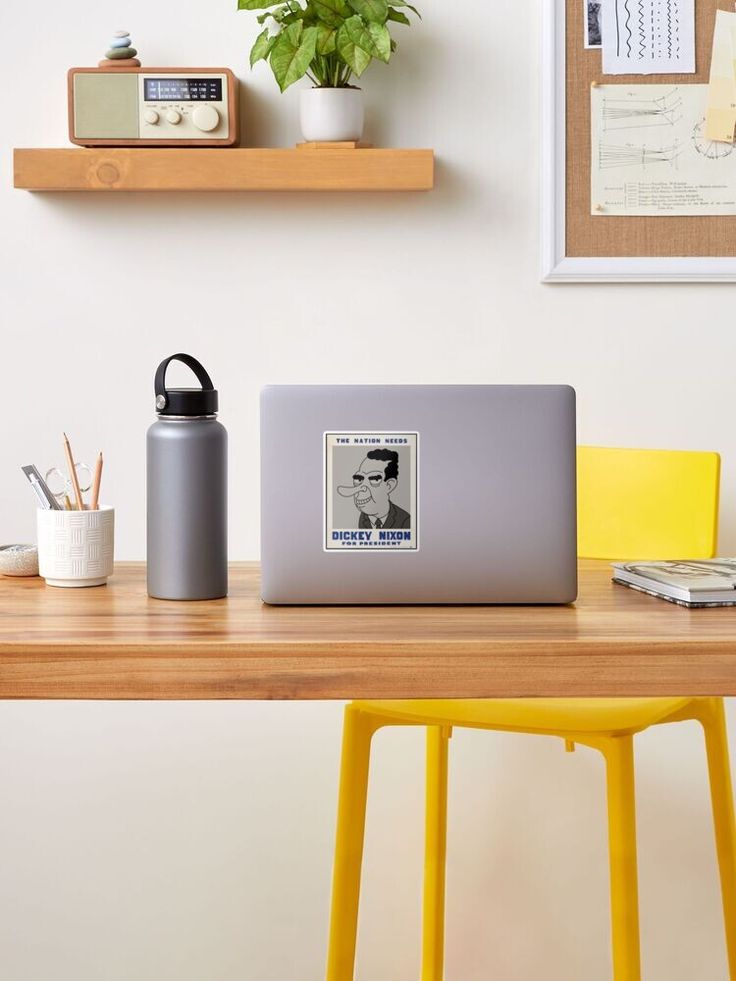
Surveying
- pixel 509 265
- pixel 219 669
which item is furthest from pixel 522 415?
pixel 509 265

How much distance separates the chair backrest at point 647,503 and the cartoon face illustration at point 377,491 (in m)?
0.74

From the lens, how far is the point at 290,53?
5.82ft

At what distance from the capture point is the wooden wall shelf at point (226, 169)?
1.80m

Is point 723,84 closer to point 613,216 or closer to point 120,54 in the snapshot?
point 613,216

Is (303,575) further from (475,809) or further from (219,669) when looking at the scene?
(475,809)

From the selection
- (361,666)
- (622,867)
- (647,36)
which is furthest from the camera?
(647,36)

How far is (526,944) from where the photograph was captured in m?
1.99

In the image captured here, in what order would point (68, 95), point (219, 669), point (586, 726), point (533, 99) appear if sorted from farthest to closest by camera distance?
point (533, 99) → point (68, 95) → point (586, 726) → point (219, 669)

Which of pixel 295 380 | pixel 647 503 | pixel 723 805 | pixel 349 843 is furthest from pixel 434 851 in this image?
pixel 295 380

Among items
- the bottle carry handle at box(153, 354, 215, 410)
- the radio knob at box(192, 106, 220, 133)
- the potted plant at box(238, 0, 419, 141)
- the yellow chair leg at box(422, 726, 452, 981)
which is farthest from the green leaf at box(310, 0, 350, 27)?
the yellow chair leg at box(422, 726, 452, 981)

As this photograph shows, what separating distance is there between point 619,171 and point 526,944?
1.35 metres

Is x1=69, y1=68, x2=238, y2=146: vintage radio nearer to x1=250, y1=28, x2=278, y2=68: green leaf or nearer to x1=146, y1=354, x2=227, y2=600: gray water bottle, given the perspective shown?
x1=250, y1=28, x2=278, y2=68: green leaf

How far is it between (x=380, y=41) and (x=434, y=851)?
1.25 metres

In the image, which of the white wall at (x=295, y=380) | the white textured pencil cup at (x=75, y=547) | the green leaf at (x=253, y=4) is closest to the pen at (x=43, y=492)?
the white textured pencil cup at (x=75, y=547)
